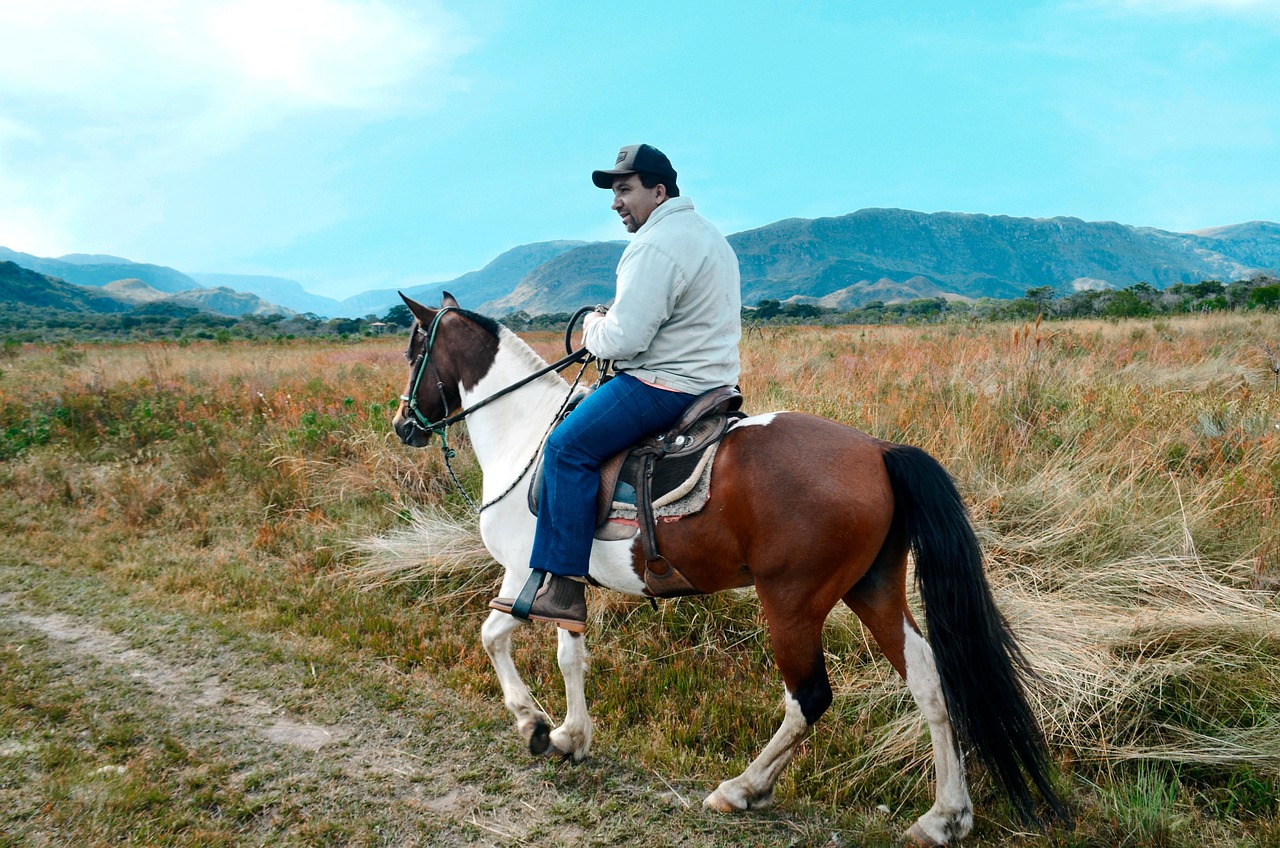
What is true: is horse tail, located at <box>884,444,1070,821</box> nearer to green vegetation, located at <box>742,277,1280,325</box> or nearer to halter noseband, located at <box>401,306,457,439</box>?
halter noseband, located at <box>401,306,457,439</box>

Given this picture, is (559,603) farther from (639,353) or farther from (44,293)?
(44,293)

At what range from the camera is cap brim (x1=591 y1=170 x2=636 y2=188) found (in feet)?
11.2

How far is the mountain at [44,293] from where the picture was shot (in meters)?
147

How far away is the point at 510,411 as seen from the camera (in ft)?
13.5

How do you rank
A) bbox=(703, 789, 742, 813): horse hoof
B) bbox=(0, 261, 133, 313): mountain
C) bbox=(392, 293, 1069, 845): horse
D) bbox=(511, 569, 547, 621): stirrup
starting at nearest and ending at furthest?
bbox=(392, 293, 1069, 845): horse < bbox=(703, 789, 742, 813): horse hoof < bbox=(511, 569, 547, 621): stirrup < bbox=(0, 261, 133, 313): mountain

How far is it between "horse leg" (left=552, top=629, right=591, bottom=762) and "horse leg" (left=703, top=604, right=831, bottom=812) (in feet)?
2.57

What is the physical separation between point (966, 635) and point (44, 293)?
206 meters

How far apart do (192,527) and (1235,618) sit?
350 inches

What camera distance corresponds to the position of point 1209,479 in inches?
221

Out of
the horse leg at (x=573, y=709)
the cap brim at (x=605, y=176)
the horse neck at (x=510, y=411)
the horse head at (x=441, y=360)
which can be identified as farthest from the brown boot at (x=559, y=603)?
the cap brim at (x=605, y=176)

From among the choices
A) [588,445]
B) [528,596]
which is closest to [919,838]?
[528,596]

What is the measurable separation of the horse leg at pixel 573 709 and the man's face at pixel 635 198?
2262 millimetres

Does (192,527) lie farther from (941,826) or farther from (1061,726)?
(1061,726)

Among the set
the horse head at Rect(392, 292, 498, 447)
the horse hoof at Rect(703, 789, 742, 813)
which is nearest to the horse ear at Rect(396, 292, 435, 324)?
the horse head at Rect(392, 292, 498, 447)
